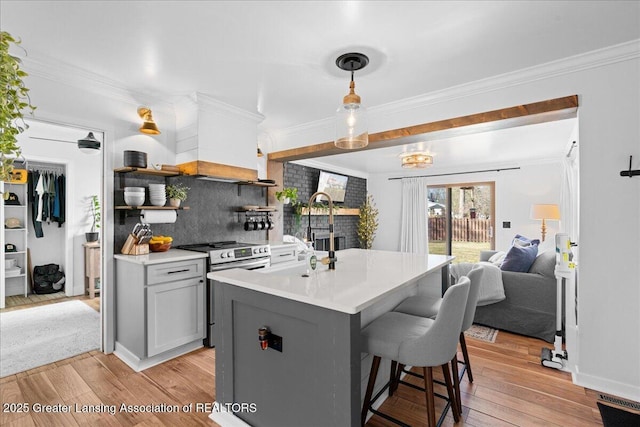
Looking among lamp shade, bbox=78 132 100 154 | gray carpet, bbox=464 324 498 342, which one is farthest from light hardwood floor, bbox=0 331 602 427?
lamp shade, bbox=78 132 100 154

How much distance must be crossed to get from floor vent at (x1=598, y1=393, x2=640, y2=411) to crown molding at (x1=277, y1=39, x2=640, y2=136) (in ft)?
7.69

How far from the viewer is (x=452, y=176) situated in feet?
22.6

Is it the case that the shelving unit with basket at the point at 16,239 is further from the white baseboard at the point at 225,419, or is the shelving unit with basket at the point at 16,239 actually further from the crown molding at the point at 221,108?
the white baseboard at the point at 225,419

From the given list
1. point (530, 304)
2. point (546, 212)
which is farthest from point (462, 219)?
point (530, 304)

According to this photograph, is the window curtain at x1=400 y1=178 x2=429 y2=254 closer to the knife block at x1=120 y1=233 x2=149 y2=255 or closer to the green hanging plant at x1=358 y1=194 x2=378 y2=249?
the green hanging plant at x1=358 y1=194 x2=378 y2=249

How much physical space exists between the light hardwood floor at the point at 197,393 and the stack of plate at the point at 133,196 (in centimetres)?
139

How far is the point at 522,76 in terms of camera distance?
2.58 m

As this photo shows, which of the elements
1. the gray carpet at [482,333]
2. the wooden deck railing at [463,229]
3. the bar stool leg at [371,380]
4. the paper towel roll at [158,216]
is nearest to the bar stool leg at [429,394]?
the bar stool leg at [371,380]

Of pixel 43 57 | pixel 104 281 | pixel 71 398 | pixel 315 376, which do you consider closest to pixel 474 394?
pixel 315 376

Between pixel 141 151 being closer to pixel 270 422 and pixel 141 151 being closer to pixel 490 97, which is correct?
pixel 270 422

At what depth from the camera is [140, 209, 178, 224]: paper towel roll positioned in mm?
3033

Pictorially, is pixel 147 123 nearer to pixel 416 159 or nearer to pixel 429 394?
pixel 429 394

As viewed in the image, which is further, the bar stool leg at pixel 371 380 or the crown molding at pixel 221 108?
the crown molding at pixel 221 108

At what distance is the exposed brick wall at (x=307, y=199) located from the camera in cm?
542
